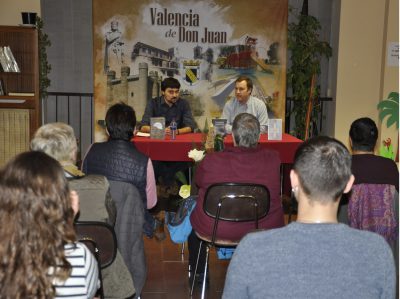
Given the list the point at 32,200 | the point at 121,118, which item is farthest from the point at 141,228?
the point at 32,200

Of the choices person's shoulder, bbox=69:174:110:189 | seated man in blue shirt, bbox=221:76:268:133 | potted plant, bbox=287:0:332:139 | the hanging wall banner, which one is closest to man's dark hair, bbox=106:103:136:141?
person's shoulder, bbox=69:174:110:189

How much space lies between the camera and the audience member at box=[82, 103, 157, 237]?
10.6ft

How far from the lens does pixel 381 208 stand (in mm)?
3029

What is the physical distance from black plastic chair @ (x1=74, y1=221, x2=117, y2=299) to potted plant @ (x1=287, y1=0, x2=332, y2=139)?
5.27m

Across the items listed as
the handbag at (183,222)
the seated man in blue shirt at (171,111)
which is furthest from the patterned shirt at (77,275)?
the seated man in blue shirt at (171,111)

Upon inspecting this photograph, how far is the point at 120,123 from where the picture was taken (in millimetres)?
3324

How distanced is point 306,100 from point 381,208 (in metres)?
4.64

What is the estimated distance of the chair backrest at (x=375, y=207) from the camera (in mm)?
3025

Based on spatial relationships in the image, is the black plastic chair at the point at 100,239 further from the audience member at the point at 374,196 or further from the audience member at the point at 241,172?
the audience member at the point at 374,196

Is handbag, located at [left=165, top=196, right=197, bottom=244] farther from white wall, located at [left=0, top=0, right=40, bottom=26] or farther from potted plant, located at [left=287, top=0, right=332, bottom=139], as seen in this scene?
potted plant, located at [left=287, top=0, right=332, bottom=139]

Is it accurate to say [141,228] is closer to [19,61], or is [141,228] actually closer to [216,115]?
[19,61]

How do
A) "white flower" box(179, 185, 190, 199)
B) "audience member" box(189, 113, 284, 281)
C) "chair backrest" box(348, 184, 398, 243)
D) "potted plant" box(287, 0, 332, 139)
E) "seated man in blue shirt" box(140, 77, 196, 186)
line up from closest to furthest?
"chair backrest" box(348, 184, 398, 243) → "audience member" box(189, 113, 284, 281) → "white flower" box(179, 185, 190, 199) → "seated man in blue shirt" box(140, 77, 196, 186) → "potted plant" box(287, 0, 332, 139)

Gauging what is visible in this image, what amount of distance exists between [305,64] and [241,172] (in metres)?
4.53

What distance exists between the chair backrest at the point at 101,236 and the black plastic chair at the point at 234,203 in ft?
2.75
